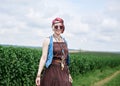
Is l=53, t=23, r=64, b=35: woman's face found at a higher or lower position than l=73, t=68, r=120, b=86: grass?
higher

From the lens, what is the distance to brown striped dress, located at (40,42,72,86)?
6.75 metres

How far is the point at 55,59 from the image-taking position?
6.80 m

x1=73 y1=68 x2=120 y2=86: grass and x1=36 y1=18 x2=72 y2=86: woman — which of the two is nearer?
Answer: x1=36 y1=18 x2=72 y2=86: woman

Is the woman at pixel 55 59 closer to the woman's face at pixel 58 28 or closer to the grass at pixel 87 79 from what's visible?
the woman's face at pixel 58 28

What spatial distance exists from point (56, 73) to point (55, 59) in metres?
0.25

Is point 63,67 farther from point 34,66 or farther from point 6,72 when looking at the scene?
point 34,66

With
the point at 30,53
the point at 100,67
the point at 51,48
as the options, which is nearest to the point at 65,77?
the point at 51,48

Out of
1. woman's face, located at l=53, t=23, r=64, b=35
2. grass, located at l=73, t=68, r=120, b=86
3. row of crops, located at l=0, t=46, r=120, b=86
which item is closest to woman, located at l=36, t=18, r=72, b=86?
woman's face, located at l=53, t=23, r=64, b=35

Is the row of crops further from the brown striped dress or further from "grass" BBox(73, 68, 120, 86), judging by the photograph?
the brown striped dress

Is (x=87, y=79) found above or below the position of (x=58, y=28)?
below

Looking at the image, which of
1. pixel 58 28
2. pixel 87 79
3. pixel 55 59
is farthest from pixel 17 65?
pixel 87 79

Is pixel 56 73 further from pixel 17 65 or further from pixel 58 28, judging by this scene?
pixel 17 65

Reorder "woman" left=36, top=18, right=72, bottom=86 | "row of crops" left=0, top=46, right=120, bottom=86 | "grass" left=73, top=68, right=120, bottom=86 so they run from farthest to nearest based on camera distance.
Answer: "grass" left=73, top=68, right=120, bottom=86 → "row of crops" left=0, top=46, right=120, bottom=86 → "woman" left=36, top=18, right=72, bottom=86

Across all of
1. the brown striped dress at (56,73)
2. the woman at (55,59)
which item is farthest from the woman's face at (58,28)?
the brown striped dress at (56,73)
